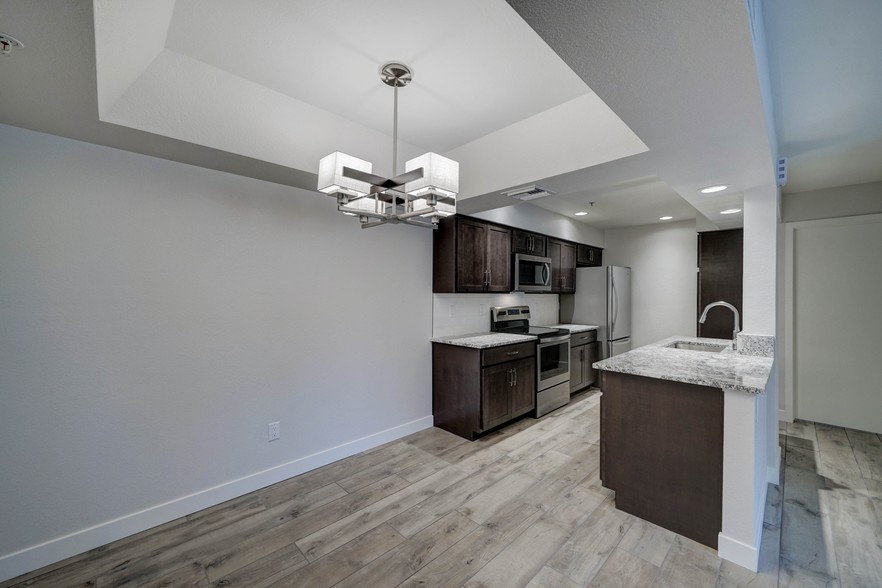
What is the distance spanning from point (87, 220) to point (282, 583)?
215 centimetres

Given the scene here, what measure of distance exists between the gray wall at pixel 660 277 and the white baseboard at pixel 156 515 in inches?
182

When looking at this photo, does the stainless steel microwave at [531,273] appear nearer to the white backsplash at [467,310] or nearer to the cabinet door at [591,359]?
the white backsplash at [467,310]

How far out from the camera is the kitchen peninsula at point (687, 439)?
1793 mm

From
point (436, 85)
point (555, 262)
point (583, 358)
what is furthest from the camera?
point (555, 262)

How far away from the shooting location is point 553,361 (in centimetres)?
419

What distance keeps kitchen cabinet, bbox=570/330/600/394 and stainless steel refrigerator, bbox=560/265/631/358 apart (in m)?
0.15

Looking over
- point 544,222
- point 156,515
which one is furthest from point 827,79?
point 156,515

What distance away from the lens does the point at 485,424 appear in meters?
3.29

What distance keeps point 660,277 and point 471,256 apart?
11.5 feet

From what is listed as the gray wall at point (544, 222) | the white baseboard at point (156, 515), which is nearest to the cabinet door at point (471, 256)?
the gray wall at point (544, 222)

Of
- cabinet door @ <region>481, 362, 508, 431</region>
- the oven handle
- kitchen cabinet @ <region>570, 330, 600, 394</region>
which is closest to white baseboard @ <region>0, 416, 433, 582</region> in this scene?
cabinet door @ <region>481, 362, 508, 431</region>

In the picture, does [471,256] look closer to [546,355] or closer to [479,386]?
[479,386]

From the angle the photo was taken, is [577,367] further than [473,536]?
Yes

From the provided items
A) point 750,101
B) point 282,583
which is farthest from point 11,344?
point 750,101
